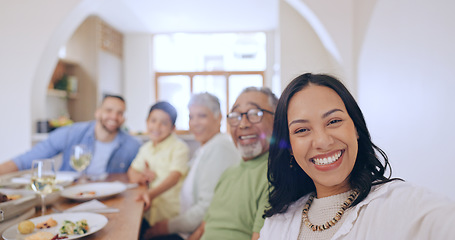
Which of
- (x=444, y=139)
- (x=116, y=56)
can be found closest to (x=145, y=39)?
(x=116, y=56)

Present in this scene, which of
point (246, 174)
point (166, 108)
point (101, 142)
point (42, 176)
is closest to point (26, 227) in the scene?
point (42, 176)

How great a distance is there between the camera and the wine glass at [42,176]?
1212mm

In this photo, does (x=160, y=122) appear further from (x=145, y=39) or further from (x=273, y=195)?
(x=145, y=39)

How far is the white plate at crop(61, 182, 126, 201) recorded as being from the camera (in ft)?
4.91

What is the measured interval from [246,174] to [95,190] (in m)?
0.83

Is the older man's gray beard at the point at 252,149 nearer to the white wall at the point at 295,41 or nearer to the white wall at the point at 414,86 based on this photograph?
the white wall at the point at 414,86

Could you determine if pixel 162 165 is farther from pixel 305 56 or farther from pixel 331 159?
pixel 305 56

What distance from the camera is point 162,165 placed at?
6.85 ft

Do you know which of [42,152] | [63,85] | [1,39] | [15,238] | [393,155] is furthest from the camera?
[63,85]

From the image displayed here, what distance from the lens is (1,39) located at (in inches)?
132

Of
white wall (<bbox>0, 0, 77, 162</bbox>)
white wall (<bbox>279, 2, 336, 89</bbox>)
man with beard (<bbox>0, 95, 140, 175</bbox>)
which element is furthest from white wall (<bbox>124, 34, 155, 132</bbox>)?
man with beard (<bbox>0, 95, 140, 175</bbox>)

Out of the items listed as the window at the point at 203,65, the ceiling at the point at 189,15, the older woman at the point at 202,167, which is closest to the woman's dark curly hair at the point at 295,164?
the older woman at the point at 202,167

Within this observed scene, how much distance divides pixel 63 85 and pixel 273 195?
18.8 ft

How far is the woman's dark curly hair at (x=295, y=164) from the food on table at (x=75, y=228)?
0.57 metres
